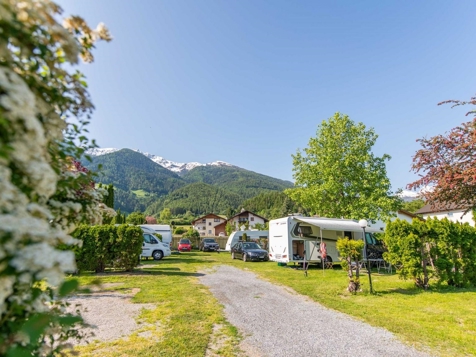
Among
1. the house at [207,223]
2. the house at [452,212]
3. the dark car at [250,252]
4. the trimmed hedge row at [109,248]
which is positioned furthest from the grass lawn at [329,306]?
the house at [207,223]

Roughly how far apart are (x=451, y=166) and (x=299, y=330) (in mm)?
6318

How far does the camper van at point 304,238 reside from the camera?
15383 mm

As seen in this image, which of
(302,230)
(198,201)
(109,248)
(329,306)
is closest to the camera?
(329,306)

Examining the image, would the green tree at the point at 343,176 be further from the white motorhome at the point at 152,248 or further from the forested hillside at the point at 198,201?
the forested hillside at the point at 198,201

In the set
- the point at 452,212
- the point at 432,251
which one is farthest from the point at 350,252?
the point at 452,212

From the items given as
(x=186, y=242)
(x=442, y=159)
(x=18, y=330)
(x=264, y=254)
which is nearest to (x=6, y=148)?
(x=18, y=330)

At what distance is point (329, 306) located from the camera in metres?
6.97

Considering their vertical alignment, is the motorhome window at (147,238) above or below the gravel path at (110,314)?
above

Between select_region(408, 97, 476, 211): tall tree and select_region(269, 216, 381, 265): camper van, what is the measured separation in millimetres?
6592

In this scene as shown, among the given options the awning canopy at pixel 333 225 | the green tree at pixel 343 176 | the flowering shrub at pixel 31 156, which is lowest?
the flowering shrub at pixel 31 156

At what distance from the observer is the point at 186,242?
31.7 meters

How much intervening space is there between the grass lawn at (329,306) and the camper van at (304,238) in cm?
496

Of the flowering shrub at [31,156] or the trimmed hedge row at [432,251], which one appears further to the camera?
the trimmed hedge row at [432,251]

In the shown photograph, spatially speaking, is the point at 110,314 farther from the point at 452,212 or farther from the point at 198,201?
the point at 198,201
